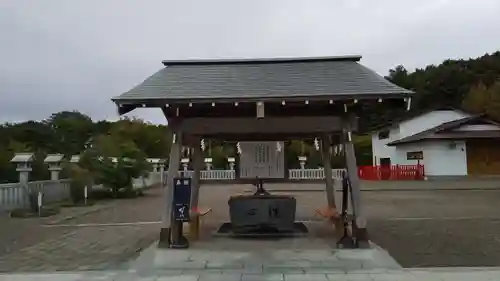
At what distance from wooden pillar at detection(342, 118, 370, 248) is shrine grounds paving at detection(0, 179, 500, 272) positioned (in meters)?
0.62

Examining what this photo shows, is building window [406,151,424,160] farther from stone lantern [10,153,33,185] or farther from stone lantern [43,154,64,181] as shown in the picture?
stone lantern [10,153,33,185]

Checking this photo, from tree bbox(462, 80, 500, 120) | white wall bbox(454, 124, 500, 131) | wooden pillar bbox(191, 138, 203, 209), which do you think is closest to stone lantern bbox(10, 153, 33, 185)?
wooden pillar bbox(191, 138, 203, 209)

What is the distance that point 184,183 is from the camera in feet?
26.0

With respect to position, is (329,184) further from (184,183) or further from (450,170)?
(450,170)

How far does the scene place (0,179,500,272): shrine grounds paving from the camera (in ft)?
25.6

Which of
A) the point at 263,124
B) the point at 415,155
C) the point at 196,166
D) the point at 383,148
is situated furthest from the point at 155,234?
the point at 383,148

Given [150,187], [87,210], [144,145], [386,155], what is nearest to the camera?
[87,210]

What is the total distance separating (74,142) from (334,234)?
3390 centimetres

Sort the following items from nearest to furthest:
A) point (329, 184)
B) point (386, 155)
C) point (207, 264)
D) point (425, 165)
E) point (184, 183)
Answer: point (207, 264) → point (184, 183) → point (329, 184) → point (425, 165) → point (386, 155)

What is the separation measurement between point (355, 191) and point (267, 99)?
2.10 meters

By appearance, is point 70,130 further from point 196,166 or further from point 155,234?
point 196,166

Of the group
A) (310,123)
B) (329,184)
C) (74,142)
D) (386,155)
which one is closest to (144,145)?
(74,142)

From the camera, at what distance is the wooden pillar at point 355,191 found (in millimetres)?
7816

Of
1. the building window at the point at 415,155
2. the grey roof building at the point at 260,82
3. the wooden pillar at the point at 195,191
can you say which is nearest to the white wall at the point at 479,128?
the building window at the point at 415,155
